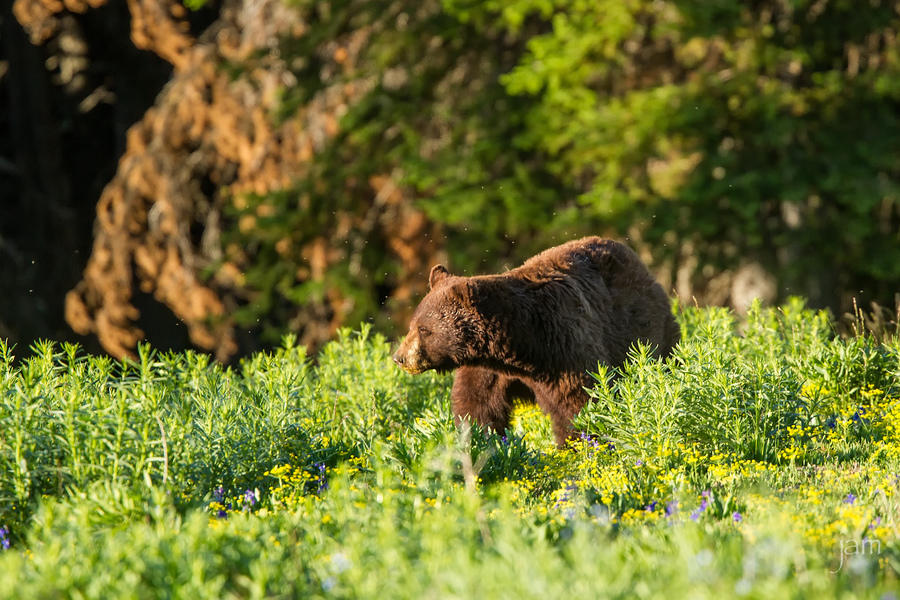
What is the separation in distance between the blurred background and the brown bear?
523cm

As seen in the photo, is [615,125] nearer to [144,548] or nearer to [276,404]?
[276,404]

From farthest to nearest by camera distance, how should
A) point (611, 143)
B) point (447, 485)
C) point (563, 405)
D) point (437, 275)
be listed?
point (611, 143) < point (437, 275) < point (563, 405) < point (447, 485)

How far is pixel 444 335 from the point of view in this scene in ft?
18.2

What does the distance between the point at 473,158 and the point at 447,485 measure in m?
8.32

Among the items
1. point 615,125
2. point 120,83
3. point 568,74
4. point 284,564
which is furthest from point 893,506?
point 120,83

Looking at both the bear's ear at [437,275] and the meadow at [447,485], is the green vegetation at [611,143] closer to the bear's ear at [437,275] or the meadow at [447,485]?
the meadow at [447,485]

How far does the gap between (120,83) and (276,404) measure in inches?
594

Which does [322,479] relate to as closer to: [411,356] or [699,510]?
[411,356]

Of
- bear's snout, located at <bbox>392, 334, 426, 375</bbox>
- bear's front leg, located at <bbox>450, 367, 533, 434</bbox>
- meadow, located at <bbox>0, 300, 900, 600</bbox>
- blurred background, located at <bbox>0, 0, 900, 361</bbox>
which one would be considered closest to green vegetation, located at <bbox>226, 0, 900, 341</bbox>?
blurred background, located at <bbox>0, 0, 900, 361</bbox>

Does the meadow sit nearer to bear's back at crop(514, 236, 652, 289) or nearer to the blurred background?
bear's back at crop(514, 236, 652, 289)

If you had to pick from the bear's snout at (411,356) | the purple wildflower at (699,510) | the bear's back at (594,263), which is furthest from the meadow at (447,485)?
the bear's back at (594,263)

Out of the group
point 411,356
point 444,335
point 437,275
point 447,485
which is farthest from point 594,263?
point 447,485

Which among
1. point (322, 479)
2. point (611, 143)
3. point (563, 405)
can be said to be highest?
point (322, 479)

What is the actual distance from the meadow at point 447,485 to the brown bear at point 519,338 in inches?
9.1
